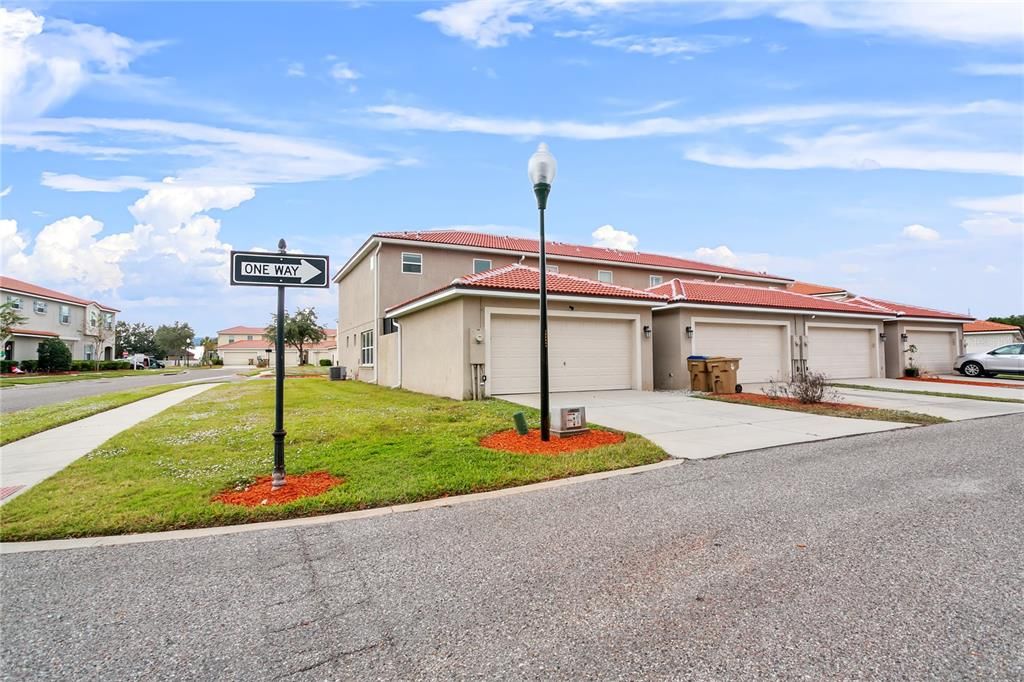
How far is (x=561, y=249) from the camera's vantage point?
25.9m

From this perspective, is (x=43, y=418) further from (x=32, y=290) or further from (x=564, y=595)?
(x=32, y=290)

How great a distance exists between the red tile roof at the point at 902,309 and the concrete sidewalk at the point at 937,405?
30.1ft

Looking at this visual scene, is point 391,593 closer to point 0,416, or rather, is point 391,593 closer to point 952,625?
point 952,625

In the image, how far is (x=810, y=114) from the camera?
1282 cm

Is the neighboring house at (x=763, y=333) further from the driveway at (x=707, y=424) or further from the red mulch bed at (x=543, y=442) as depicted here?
the red mulch bed at (x=543, y=442)

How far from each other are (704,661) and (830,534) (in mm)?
2254

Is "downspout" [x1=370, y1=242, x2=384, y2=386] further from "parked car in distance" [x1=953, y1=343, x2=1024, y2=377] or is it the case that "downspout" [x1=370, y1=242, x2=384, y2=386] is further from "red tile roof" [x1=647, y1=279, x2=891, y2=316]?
"parked car in distance" [x1=953, y1=343, x2=1024, y2=377]

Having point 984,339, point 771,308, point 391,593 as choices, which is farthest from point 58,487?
point 984,339

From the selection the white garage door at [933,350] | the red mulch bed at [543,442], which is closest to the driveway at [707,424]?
the red mulch bed at [543,442]

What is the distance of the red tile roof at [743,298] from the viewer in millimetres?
16766

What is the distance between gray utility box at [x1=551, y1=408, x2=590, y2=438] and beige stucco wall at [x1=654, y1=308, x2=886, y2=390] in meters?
9.13

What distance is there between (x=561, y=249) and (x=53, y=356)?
118ft

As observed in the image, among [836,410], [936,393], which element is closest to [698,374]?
[836,410]

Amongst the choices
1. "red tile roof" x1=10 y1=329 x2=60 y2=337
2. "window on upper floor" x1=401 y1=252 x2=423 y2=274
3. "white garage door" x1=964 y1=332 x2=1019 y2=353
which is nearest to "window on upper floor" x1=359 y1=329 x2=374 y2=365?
"window on upper floor" x1=401 y1=252 x2=423 y2=274
